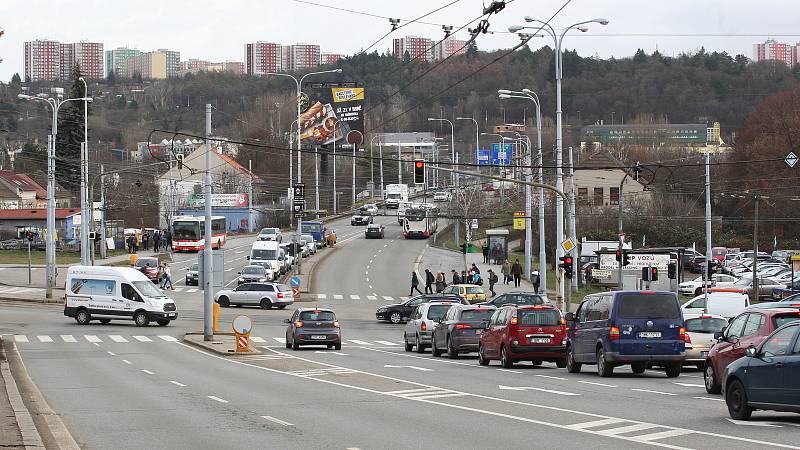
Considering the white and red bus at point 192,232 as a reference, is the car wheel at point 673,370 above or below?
below

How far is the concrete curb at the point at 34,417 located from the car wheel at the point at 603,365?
11609 mm

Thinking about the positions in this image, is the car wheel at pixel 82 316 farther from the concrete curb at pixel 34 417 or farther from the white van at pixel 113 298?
the concrete curb at pixel 34 417

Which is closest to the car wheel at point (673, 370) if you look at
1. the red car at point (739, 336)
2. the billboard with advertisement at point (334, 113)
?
the red car at point (739, 336)

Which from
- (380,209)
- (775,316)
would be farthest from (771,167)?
(775,316)

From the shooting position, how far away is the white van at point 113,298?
48.7m

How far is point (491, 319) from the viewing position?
101ft

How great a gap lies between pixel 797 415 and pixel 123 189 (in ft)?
344

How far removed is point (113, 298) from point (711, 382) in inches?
1334

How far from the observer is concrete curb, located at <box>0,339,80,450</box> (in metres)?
14.3

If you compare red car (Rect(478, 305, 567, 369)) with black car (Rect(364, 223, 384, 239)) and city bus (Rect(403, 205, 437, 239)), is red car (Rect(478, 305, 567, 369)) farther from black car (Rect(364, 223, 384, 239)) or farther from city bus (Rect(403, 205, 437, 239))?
black car (Rect(364, 223, 384, 239))

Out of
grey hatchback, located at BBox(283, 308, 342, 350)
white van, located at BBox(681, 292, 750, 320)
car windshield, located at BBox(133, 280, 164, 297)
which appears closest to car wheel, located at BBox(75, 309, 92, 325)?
car windshield, located at BBox(133, 280, 164, 297)

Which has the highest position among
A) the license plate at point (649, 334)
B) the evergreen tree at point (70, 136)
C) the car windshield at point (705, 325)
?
the evergreen tree at point (70, 136)

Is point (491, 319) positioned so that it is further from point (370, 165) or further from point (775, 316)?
point (370, 165)

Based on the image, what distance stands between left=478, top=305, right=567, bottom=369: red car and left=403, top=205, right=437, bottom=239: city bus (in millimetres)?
75566
